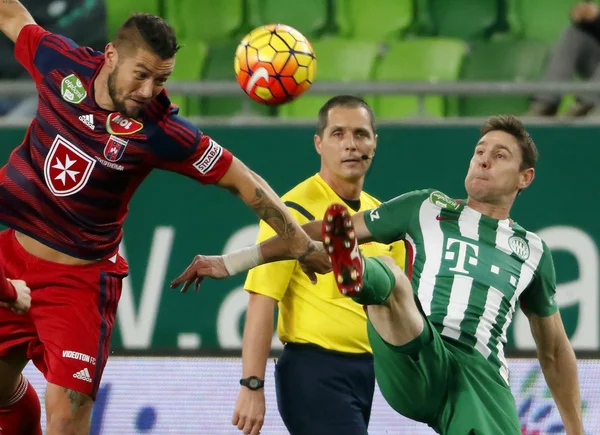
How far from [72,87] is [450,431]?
203cm

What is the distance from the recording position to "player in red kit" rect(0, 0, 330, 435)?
4.83 m

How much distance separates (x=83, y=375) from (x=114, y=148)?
0.92m

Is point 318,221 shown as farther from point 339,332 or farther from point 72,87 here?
point 72,87

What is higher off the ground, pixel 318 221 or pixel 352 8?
pixel 352 8

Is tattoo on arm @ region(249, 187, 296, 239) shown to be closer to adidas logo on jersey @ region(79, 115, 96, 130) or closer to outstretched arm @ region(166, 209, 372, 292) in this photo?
outstretched arm @ region(166, 209, 372, 292)

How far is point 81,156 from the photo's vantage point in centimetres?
492

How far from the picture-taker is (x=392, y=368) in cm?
458

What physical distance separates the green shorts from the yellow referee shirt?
0.47 m

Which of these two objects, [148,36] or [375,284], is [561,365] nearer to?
[375,284]

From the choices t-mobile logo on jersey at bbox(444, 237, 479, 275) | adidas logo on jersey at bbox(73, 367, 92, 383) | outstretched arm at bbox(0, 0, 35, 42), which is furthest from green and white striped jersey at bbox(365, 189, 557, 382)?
outstretched arm at bbox(0, 0, 35, 42)

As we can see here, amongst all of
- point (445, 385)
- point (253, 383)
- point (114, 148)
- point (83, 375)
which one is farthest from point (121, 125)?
point (445, 385)

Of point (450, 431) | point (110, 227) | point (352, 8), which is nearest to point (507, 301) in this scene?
point (450, 431)

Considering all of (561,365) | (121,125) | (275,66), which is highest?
(275,66)

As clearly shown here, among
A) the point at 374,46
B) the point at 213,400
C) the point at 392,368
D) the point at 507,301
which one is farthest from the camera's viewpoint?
the point at 374,46
